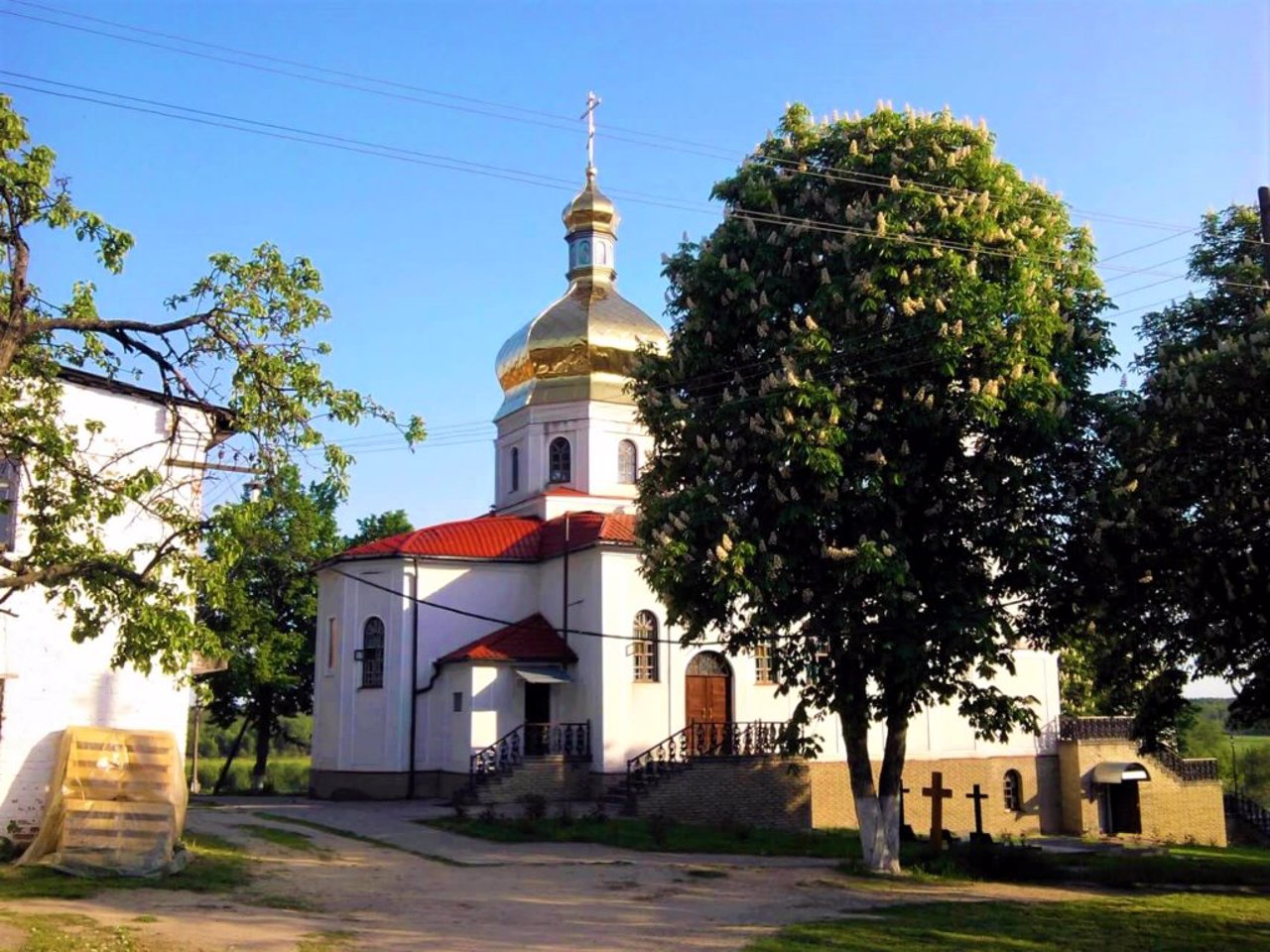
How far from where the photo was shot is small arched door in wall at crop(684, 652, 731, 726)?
29859mm

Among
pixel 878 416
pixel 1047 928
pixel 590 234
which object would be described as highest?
pixel 590 234

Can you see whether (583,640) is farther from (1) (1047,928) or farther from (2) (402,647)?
(1) (1047,928)

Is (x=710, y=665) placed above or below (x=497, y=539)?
below

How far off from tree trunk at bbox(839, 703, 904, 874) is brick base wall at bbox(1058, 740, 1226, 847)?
614 inches

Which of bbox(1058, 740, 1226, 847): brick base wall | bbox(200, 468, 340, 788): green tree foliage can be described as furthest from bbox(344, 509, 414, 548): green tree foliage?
bbox(1058, 740, 1226, 847): brick base wall

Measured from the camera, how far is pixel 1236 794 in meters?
38.7

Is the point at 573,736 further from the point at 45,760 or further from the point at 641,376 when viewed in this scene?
the point at 45,760

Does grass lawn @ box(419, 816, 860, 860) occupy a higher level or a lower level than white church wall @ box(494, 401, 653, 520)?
lower

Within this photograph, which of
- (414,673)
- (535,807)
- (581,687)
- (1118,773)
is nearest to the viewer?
(535,807)

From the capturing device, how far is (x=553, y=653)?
30156mm

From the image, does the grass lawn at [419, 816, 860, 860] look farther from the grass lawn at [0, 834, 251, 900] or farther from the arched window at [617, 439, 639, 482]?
the arched window at [617, 439, 639, 482]

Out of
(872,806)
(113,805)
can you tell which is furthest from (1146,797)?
(113,805)

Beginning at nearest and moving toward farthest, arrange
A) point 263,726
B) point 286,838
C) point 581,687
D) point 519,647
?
point 286,838, point 581,687, point 519,647, point 263,726

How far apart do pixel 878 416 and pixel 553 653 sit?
14519 mm
